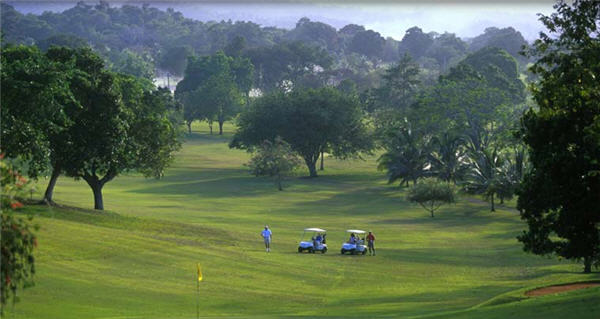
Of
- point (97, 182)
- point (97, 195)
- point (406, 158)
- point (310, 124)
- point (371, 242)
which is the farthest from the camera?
point (310, 124)

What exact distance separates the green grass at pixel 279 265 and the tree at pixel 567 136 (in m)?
2.69

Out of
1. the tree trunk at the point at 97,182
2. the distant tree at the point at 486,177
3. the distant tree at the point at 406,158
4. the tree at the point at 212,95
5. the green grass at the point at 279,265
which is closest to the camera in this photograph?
the green grass at the point at 279,265

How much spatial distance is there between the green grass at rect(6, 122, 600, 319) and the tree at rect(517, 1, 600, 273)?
2692 mm

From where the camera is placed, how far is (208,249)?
4919 centimetres

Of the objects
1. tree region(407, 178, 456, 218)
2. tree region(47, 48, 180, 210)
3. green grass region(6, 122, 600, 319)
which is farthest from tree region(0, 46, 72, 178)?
tree region(407, 178, 456, 218)

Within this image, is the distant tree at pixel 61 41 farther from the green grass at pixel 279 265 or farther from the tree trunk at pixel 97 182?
the tree trunk at pixel 97 182

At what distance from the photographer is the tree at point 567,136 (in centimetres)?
2872

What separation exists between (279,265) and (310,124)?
64.5 meters

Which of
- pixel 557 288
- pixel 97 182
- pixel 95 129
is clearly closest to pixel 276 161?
pixel 97 182

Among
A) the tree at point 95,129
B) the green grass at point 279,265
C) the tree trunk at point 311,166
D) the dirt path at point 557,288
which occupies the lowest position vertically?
the green grass at point 279,265

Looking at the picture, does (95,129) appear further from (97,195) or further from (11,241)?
(11,241)

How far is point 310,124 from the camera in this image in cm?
10975

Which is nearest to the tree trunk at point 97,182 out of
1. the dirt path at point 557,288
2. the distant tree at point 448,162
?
the dirt path at point 557,288

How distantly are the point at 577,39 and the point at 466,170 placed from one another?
6266 centimetres
